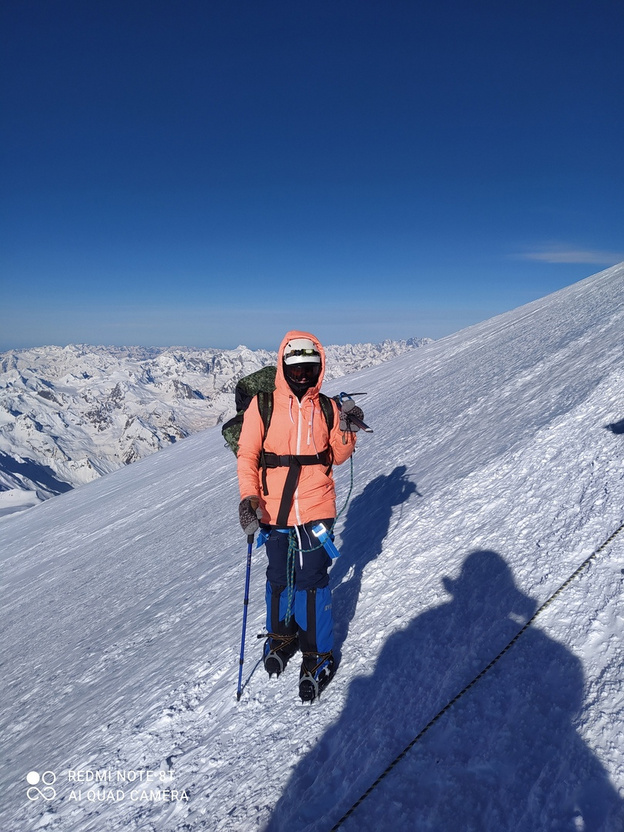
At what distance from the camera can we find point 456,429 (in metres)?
9.29

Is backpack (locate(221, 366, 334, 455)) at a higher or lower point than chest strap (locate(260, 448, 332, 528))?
higher

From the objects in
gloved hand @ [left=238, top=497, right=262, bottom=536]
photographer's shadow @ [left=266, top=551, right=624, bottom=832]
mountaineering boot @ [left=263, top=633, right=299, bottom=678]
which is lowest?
photographer's shadow @ [left=266, top=551, right=624, bottom=832]

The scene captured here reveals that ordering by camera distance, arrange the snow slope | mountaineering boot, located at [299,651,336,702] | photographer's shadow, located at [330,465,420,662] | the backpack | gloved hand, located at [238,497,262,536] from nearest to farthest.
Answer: the snow slope → gloved hand, located at [238,497,262,536] → mountaineering boot, located at [299,651,336,702] → the backpack → photographer's shadow, located at [330,465,420,662]

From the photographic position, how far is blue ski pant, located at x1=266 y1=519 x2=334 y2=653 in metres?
3.79

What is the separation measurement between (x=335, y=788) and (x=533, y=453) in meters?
4.89

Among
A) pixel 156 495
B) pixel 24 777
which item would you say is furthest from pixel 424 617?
pixel 156 495

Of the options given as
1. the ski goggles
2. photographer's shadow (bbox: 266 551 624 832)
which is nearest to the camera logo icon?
photographer's shadow (bbox: 266 551 624 832)

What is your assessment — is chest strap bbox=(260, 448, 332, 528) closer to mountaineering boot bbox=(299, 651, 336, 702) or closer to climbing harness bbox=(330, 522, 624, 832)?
mountaineering boot bbox=(299, 651, 336, 702)

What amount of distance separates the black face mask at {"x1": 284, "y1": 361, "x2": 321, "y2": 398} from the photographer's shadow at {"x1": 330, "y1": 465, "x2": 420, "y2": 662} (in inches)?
102

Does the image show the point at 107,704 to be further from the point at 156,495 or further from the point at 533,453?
the point at 156,495

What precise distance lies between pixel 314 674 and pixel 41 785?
2.76 m

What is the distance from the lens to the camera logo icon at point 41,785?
3.86 metres

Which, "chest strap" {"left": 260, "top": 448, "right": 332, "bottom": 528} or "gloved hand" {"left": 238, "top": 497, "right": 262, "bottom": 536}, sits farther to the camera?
"chest strap" {"left": 260, "top": 448, "right": 332, "bottom": 528}

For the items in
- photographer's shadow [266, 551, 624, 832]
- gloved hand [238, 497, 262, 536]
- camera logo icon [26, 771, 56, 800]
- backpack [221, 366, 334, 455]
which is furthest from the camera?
backpack [221, 366, 334, 455]
